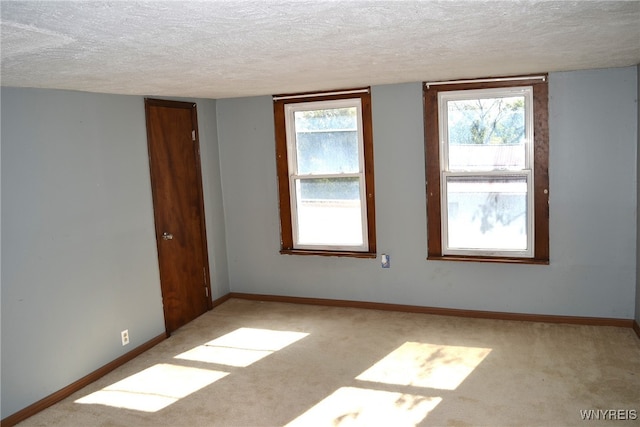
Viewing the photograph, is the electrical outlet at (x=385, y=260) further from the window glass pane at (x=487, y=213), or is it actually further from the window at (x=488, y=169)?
the window glass pane at (x=487, y=213)

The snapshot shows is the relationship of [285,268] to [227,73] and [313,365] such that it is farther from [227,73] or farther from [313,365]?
[227,73]

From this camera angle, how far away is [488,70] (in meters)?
4.04

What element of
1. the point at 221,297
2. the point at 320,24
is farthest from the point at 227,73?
the point at 221,297

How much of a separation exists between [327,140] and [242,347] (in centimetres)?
217

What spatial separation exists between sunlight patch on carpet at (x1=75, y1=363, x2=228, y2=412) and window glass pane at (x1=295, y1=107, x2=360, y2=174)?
2.30 m

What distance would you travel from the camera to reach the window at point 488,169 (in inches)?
177

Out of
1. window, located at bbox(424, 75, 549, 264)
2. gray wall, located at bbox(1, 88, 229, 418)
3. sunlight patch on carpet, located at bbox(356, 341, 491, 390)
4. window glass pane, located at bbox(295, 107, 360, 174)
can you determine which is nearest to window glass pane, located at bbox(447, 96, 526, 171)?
window, located at bbox(424, 75, 549, 264)

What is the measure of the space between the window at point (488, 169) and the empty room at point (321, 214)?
2 cm

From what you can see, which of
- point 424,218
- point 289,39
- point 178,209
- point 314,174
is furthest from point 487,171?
point 178,209

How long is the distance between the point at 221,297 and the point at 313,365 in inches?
78.7

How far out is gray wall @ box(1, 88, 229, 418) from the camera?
132 inches

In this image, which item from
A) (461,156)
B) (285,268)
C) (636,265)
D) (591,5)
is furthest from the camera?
(285,268)

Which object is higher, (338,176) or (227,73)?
(227,73)

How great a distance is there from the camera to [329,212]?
5.33 metres
